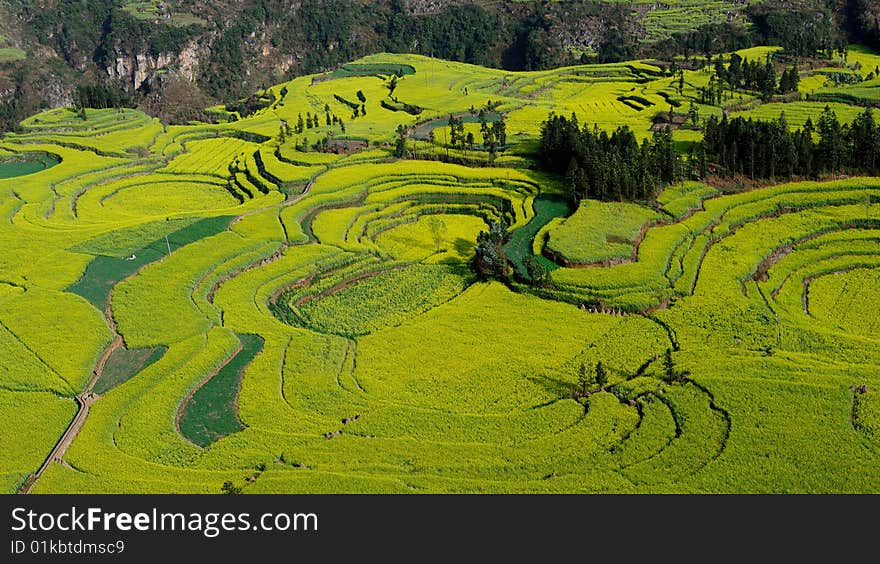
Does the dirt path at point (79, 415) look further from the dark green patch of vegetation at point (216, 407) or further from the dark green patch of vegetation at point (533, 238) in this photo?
the dark green patch of vegetation at point (533, 238)

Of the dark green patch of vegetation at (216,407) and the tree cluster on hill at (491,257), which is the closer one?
the dark green patch of vegetation at (216,407)

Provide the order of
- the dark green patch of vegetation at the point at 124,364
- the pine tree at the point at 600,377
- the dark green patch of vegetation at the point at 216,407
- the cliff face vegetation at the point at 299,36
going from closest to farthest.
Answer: the dark green patch of vegetation at the point at 216,407
the pine tree at the point at 600,377
the dark green patch of vegetation at the point at 124,364
the cliff face vegetation at the point at 299,36

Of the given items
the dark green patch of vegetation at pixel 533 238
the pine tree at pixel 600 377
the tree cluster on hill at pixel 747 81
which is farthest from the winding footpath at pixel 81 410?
the tree cluster on hill at pixel 747 81

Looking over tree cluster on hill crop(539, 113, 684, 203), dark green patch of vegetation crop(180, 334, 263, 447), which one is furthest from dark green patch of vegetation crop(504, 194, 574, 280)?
dark green patch of vegetation crop(180, 334, 263, 447)

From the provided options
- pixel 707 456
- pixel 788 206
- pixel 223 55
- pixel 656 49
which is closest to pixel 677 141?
pixel 788 206

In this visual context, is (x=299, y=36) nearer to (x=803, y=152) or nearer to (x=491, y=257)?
(x=803, y=152)

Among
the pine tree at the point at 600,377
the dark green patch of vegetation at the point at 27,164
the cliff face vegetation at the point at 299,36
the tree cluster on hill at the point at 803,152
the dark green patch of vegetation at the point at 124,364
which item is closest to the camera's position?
the pine tree at the point at 600,377

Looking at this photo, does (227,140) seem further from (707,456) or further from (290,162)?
(707,456)

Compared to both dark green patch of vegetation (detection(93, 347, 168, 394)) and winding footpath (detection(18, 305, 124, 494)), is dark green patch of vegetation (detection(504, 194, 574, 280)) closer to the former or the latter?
dark green patch of vegetation (detection(93, 347, 168, 394))

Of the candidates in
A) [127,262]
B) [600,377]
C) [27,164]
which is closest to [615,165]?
[600,377]
